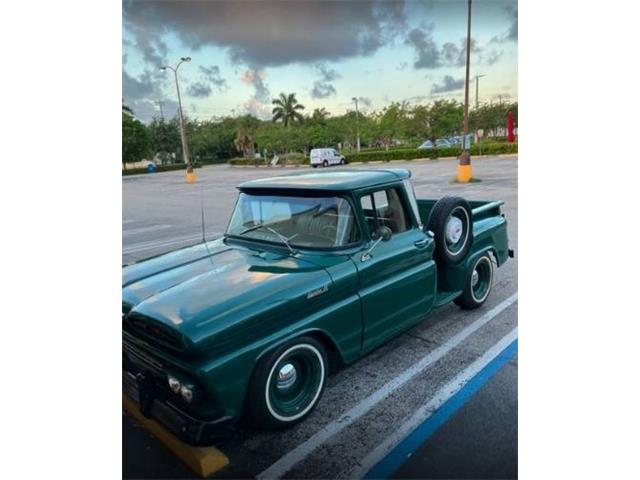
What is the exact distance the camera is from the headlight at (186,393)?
1.89m

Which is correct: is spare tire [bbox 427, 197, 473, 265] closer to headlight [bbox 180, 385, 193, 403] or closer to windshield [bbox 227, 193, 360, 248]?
windshield [bbox 227, 193, 360, 248]

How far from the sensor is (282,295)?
2146 millimetres

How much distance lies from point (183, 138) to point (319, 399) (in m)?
A: 1.62

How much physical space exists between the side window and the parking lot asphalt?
2.71ft

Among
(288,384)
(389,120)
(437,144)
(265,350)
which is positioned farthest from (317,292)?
(437,144)

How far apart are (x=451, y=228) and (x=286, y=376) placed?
1777mm

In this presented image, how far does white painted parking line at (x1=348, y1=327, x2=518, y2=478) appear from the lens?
1997mm

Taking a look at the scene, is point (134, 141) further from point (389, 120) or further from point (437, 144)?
point (437, 144)

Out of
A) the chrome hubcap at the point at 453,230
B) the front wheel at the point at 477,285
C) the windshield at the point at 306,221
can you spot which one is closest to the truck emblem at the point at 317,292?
the windshield at the point at 306,221

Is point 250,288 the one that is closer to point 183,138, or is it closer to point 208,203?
point 183,138

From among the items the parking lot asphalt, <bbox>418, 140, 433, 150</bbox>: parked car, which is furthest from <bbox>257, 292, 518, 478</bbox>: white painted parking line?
<bbox>418, 140, 433, 150</bbox>: parked car

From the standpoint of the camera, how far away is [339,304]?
2.41 meters

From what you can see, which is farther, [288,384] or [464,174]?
[464,174]
